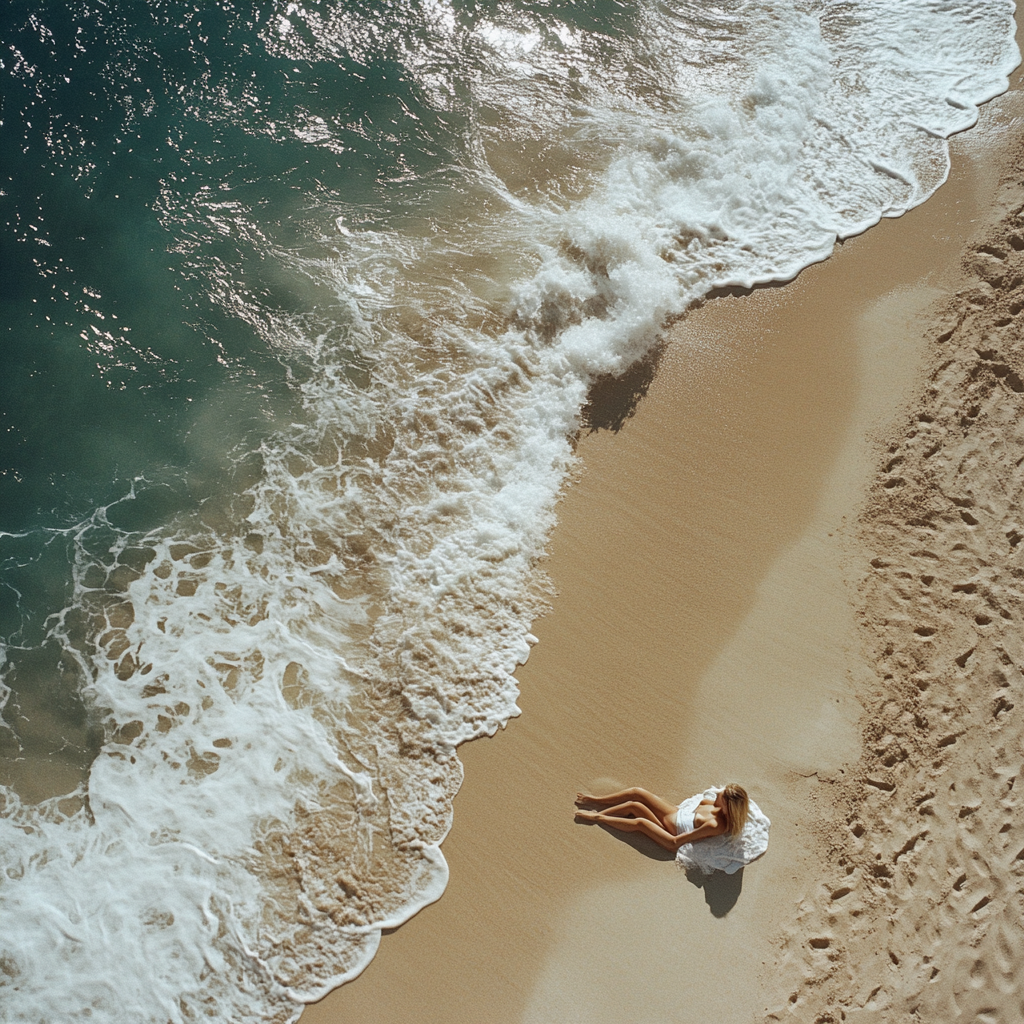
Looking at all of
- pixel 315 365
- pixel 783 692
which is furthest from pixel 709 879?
pixel 315 365

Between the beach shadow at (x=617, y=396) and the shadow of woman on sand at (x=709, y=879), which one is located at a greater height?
the beach shadow at (x=617, y=396)

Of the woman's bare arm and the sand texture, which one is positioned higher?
the sand texture

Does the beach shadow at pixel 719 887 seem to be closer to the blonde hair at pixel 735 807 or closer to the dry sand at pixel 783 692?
the dry sand at pixel 783 692

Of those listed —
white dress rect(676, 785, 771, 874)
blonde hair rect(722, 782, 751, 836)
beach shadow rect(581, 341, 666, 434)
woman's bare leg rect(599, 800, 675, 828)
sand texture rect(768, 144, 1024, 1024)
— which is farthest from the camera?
Result: beach shadow rect(581, 341, 666, 434)

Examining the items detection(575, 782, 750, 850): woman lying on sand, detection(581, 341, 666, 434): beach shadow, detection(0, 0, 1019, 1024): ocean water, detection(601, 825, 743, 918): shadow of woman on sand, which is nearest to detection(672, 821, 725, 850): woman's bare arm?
detection(575, 782, 750, 850): woman lying on sand

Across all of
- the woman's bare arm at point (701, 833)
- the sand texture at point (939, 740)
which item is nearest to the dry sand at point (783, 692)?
the sand texture at point (939, 740)

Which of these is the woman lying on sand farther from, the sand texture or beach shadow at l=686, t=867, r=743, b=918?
the sand texture

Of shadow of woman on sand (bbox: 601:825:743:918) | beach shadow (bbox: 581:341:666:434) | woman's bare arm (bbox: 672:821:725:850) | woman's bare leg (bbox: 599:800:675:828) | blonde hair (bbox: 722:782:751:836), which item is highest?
beach shadow (bbox: 581:341:666:434)
